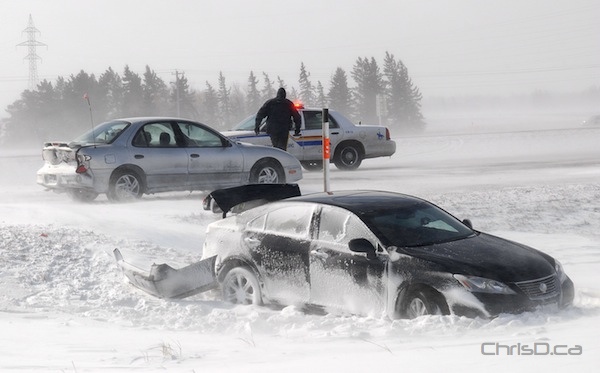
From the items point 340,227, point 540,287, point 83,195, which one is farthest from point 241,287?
point 83,195

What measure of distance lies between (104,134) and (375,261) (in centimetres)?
875

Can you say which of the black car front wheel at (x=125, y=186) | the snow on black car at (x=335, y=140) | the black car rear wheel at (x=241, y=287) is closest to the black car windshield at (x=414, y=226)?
the black car rear wheel at (x=241, y=287)

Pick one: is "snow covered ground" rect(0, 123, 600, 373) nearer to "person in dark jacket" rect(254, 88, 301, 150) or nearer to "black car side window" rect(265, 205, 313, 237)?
"black car side window" rect(265, 205, 313, 237)

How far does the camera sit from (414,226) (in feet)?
27.1

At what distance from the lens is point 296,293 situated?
8.32m

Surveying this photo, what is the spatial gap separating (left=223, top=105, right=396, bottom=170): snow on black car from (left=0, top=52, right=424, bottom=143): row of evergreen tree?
7575 centimetres

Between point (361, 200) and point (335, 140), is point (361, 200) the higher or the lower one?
the lower one

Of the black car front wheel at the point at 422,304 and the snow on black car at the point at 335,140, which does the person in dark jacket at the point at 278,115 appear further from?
the black car front wheel at the point at 422,304

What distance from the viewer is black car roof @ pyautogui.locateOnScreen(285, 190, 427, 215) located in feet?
27.5

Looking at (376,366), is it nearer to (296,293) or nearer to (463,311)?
(463,311)

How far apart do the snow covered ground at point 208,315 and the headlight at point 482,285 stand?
0.90 feet

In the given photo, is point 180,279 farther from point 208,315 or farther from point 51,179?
point 51,179

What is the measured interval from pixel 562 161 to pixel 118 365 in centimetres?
2110

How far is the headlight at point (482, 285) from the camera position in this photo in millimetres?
7195
